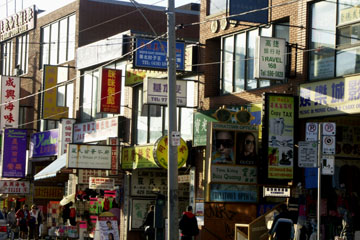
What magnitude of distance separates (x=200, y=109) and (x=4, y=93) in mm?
18751

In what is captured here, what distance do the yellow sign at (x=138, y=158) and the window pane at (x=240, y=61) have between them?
16.0 feet

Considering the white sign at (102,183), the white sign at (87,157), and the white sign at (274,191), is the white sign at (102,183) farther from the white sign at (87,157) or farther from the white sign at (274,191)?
the white sign at (274,191)

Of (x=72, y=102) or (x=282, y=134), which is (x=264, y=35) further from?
(x=72, y=102)

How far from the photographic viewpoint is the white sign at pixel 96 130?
35.5 m

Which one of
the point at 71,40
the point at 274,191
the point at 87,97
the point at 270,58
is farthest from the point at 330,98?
the point at 71,40

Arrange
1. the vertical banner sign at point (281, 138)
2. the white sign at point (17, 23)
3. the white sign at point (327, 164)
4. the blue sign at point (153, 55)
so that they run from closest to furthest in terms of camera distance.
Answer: the white sign at point (327, 164) → the vertical banner sign at point (281, 138) → the blue sign at point (153, 55) → the white sign at point (17, 23)

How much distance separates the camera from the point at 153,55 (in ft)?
98.1

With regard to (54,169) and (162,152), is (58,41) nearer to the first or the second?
(54,169)

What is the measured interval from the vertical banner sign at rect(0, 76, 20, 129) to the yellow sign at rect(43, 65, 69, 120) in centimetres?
418

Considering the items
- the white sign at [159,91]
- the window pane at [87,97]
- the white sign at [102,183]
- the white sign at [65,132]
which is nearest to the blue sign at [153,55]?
the white sign at [159,91]

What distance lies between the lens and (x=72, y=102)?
133 ft

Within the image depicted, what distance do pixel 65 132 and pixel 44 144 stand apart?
11.1 ft

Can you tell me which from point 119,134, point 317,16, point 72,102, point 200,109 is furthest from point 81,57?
point 317,16

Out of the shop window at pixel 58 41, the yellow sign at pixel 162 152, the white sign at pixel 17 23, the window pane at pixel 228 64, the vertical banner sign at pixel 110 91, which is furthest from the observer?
the white sign at pixel 17 23
